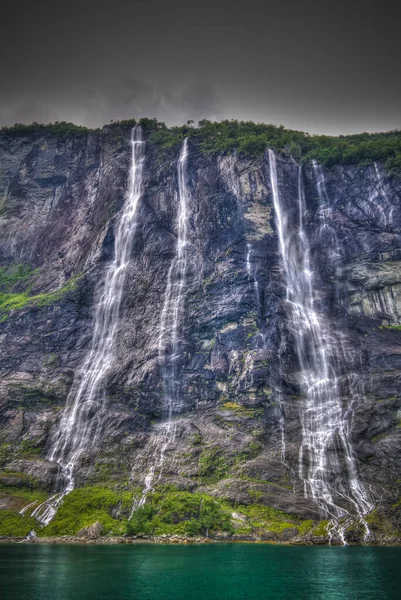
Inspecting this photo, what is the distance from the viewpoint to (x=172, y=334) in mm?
53781

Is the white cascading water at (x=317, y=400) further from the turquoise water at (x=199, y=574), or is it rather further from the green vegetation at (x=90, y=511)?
the green vegetation at (x=90, y=511)

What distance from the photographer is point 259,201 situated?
6112cm

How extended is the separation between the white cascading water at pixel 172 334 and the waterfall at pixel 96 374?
6012 millimetres

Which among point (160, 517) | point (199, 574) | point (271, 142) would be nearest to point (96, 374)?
point (160, 517)

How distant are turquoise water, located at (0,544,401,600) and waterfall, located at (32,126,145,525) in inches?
549

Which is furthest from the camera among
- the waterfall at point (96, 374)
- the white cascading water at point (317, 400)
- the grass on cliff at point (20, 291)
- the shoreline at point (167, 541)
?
the grass on cliff at point (20, 291)

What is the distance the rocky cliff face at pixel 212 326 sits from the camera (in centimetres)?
4344

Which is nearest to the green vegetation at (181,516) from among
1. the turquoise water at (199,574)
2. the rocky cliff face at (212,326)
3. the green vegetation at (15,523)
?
the rocky cliff face at (212,326)

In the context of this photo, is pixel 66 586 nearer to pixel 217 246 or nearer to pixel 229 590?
pixel 229 590

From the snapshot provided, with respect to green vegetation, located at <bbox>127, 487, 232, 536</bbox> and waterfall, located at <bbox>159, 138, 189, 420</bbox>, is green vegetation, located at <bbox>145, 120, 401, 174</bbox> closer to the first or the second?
waterfall, located at <bbox>159, 138, 189, 420</bbox>

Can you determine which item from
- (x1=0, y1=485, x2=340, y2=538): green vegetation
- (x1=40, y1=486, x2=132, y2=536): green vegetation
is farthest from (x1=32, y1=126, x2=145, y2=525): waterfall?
(x1=0, y1=485, x2=340, y2=538): green vegetation

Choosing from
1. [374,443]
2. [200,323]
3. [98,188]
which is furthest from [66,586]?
[98,188]

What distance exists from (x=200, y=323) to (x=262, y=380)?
34.7 ft

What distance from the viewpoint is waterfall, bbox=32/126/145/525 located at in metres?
45.4
